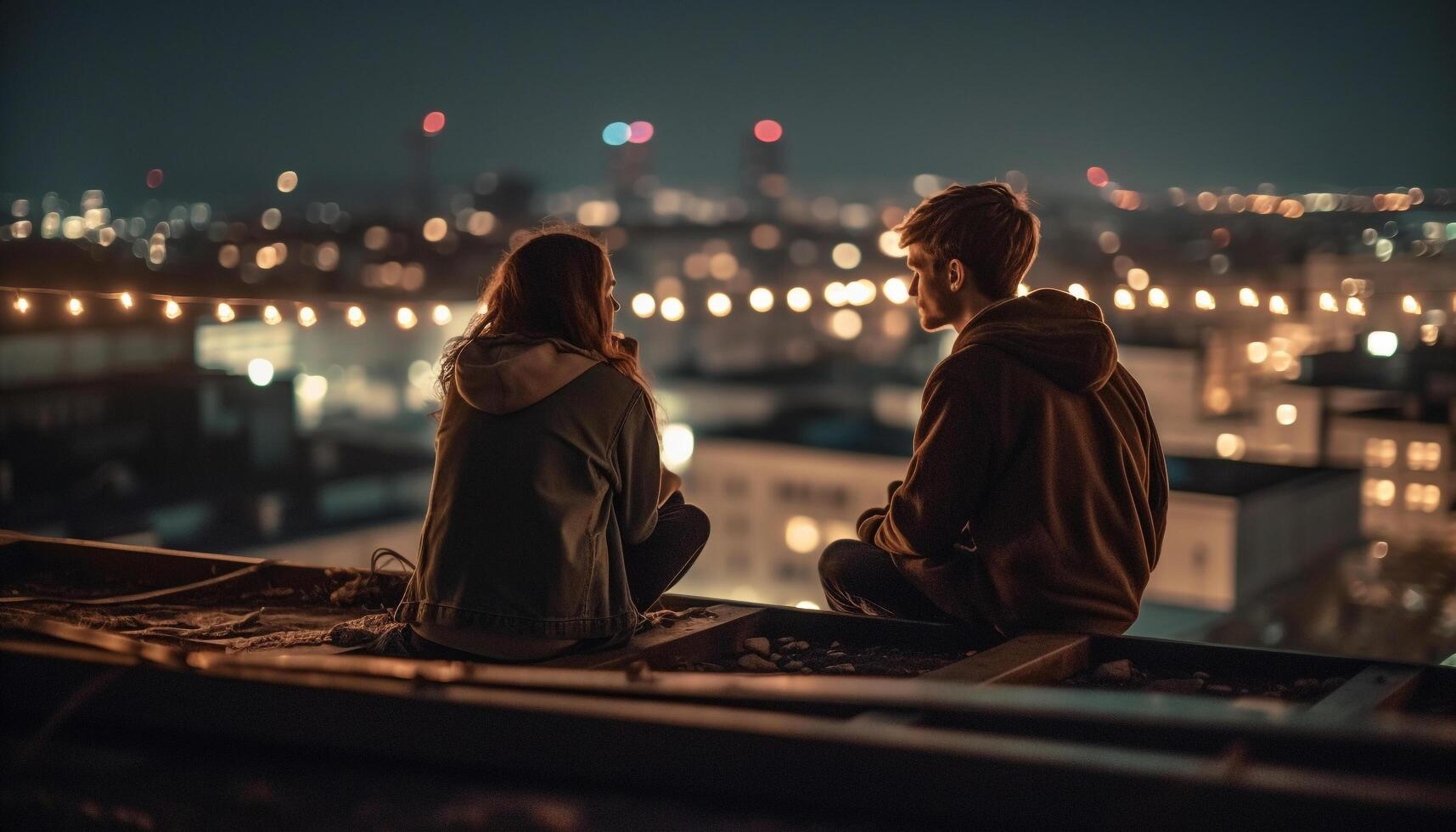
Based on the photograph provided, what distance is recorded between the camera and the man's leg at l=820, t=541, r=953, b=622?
3.00 metres

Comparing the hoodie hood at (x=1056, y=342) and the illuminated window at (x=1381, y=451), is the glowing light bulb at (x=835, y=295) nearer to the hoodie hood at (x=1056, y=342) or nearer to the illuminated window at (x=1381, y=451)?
the hoodie hood at (x=1056, y=342)

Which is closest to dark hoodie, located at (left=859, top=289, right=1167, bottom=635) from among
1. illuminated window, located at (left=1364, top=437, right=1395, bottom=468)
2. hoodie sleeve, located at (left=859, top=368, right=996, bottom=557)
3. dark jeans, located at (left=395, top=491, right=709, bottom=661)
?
hoodie sleeve, located at (left=859, top=368, right=996, bottom=557)

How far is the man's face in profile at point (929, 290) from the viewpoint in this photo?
2.88m

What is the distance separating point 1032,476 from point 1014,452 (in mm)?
61

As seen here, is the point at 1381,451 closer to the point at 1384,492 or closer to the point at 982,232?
the point at 1384,492

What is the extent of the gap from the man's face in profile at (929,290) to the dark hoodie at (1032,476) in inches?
4.9

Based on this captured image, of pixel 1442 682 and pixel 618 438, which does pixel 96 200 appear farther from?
pixel 1442 682

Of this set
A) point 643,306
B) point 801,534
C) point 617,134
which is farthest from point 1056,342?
point 617,134

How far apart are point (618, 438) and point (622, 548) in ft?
0.91

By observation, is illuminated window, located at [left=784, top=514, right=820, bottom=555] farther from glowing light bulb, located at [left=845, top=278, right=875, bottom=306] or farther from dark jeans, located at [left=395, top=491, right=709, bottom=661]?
dark jeans, located at [left=395, top=491, right=709, bottom=661]

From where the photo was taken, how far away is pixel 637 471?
271 centimetres

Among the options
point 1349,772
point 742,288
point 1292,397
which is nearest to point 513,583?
point 1349,772

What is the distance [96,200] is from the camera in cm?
1352

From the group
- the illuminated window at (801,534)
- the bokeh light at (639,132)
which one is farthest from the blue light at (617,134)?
the illuminated window at (801,534)
